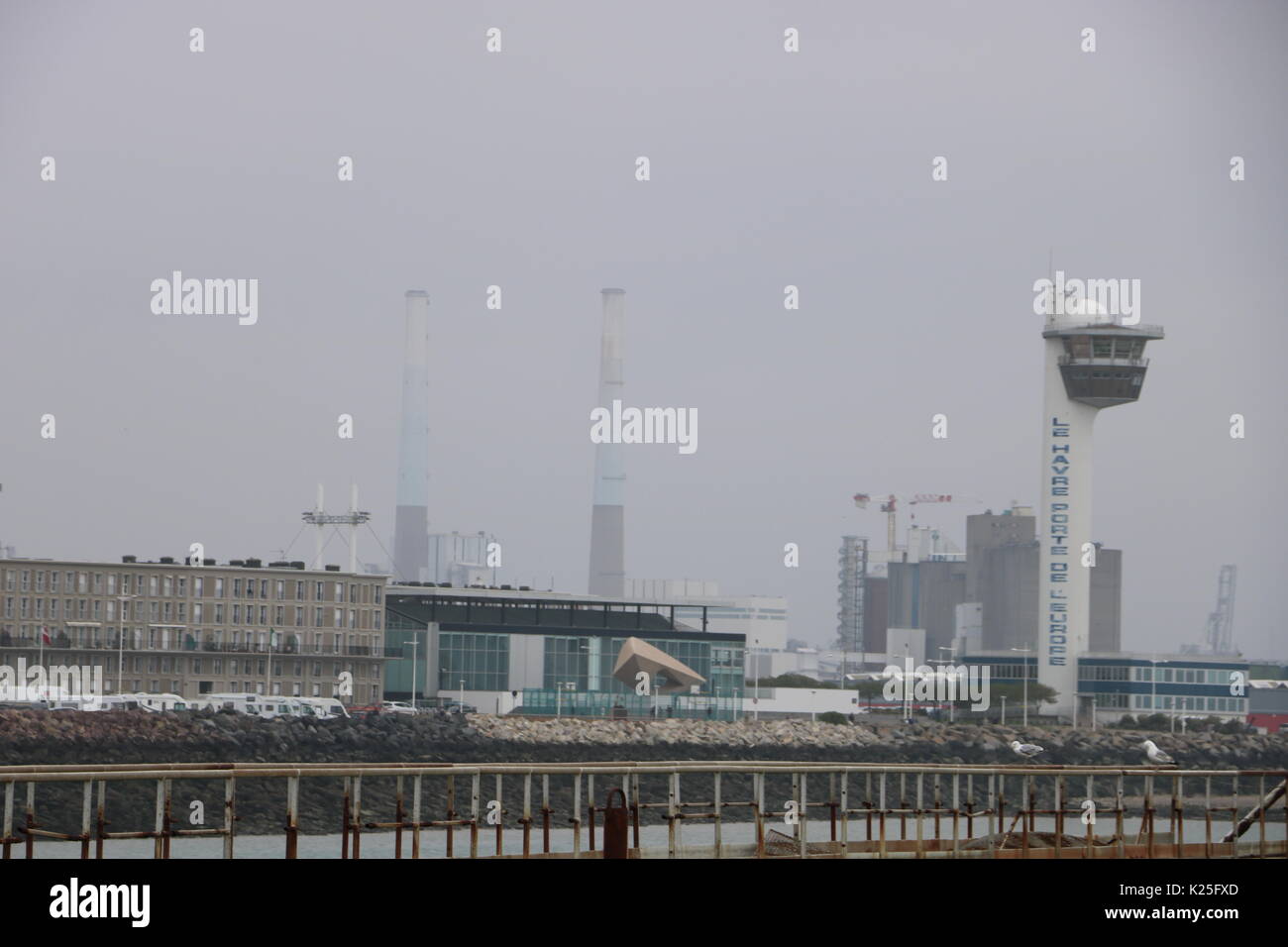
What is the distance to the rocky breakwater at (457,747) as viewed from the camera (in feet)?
218

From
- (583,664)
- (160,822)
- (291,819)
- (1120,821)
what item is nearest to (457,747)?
(583,664)

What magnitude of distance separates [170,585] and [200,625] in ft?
9.21

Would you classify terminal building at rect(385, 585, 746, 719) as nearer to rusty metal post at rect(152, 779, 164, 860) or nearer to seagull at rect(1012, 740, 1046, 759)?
seagull at rect(1012, 740, 1046, 759)

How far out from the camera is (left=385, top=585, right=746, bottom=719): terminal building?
11738cm

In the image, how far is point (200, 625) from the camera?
110 metres

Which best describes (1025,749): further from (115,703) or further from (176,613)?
(176,613)

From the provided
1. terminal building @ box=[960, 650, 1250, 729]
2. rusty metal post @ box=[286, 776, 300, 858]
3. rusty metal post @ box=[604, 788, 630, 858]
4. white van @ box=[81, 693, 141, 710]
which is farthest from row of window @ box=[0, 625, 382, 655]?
rusty metal post @ box=[604, 788, 630, 858]

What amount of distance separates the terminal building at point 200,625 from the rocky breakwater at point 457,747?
504 inches

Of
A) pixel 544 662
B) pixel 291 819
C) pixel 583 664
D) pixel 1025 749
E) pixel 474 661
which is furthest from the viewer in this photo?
pixel 583 664

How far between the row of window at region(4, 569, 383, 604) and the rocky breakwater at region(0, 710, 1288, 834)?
14346 millimetres

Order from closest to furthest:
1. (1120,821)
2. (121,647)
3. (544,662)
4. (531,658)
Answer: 1. (1120,821)
2. (121,647)
3. (531,658)
4. (544,662)

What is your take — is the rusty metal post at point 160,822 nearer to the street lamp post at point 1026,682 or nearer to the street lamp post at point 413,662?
the street lamp post at point 413,662

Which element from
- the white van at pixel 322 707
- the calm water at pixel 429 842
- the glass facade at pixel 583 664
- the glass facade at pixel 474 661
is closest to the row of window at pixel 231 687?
the white van at pixel 322 707
